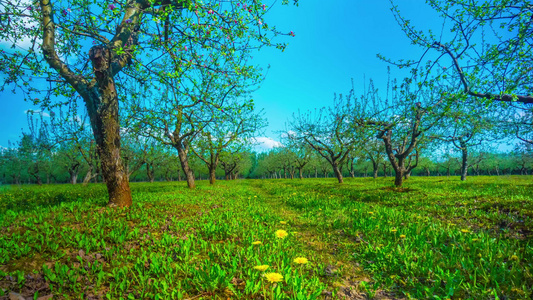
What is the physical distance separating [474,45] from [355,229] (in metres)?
8.21

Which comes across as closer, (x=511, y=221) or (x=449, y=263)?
(x=449, y=263)

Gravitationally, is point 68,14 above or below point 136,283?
above

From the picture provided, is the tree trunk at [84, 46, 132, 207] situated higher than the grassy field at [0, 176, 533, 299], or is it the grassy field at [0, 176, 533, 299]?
the tree trunk at [84, 46, 132, 207]

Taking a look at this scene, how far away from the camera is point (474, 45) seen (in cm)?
785

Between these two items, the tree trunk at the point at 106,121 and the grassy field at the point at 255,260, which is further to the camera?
the tree trunk at the point at 106,121

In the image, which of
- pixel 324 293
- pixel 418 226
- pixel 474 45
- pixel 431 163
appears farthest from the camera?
pixel 431 163

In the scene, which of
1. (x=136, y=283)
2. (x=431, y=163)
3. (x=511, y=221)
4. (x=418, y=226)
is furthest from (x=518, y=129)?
(x=431, y=163)

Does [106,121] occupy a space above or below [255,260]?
above

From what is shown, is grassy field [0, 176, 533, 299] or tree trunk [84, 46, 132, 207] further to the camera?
tree trunk [84, 46, 132, 207]

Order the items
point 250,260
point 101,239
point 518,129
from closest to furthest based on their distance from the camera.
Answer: point 250,260 < point 101,239 < point 518,129

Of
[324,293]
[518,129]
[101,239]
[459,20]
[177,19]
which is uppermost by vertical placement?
[459,20]

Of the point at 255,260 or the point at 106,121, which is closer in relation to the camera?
the point at 255,260

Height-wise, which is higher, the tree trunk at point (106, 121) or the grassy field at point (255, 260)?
→ the tree trunk at point (106, 121)

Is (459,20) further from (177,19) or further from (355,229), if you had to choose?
(177,19)
